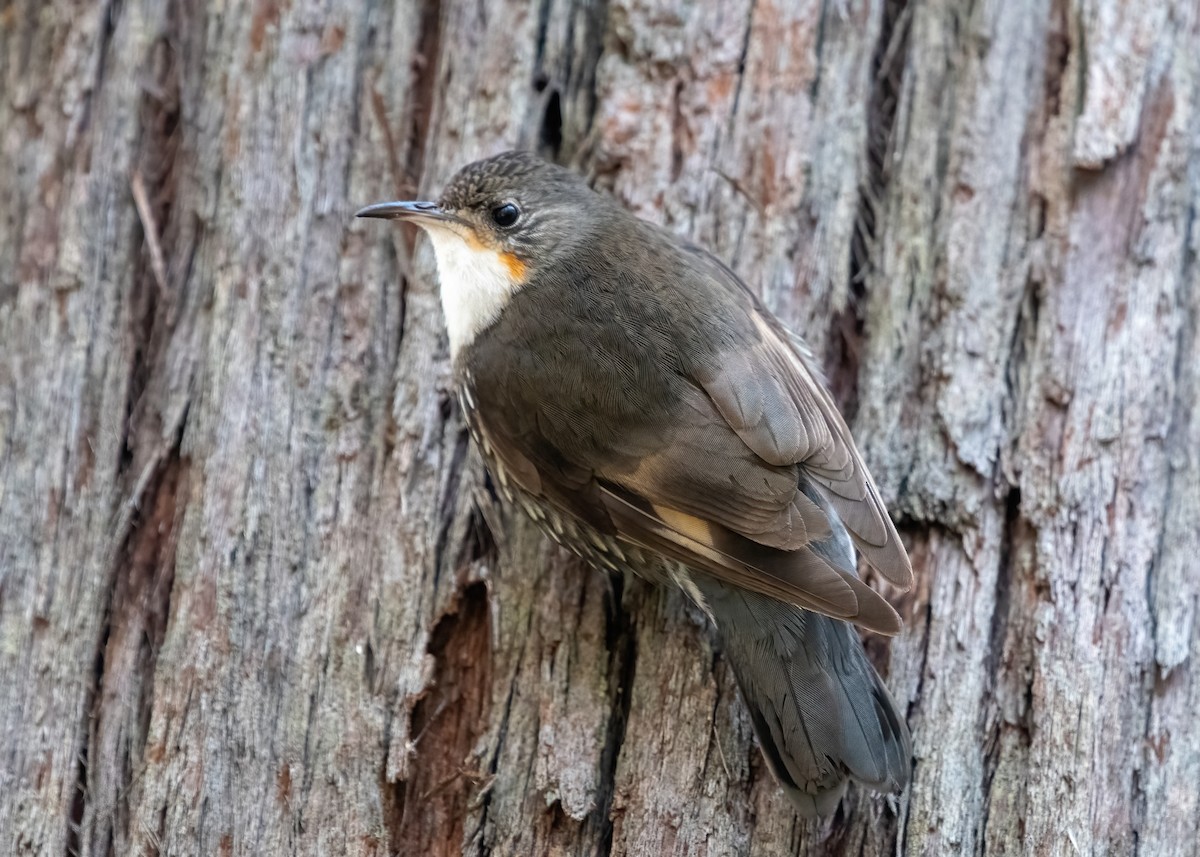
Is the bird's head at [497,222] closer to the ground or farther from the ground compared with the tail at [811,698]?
farther from the ground

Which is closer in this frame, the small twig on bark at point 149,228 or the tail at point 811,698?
the tail at point 811,698

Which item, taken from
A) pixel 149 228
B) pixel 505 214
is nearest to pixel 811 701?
pixel 505 214

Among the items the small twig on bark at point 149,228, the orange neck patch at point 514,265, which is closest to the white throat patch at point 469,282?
the orange neck patch at point 514,265

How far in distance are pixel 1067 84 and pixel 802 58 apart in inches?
30.6

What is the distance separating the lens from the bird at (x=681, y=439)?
9.21 feet

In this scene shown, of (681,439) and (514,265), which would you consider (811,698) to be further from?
(514,265)

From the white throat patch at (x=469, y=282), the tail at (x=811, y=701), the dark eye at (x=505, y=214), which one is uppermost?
the dark eye at (x=505, y=214)

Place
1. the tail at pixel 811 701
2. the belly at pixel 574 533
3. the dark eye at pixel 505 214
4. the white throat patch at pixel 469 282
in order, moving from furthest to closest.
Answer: the dark eye at pixel 505 214, the white throat patch at pixel 469 282, the belly at pixel 574 533, the tail at pixel 811 701

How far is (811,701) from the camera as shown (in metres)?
2.80

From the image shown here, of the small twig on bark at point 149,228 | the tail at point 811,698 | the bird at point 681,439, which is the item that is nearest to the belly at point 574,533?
the bird at point 681,439

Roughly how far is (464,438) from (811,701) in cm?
122

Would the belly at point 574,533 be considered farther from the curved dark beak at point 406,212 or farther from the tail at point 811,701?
the curved dark beak at point 406,212

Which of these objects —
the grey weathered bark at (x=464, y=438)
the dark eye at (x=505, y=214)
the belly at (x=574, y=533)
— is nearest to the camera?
the grey weathered bark at (x=464, y=438)

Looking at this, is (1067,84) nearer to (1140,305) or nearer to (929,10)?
(929,10)
